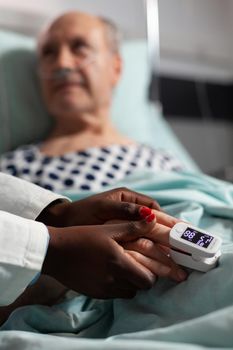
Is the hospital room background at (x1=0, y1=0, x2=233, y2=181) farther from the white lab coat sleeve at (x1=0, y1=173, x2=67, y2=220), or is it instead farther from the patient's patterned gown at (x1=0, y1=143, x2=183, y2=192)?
the white lab coat sleeve at (x1=0, y1=173, x2=67, y2=220)

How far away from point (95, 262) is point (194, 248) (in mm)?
142

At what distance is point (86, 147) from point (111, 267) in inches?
32.5

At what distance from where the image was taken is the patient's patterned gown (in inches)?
49.2

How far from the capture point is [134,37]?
1941 mm

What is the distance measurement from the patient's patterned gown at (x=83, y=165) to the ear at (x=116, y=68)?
30 centimetres

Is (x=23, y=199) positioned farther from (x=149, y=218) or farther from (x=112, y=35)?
(x=112, y=35)

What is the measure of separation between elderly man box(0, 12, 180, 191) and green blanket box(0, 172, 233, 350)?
19.5 inches

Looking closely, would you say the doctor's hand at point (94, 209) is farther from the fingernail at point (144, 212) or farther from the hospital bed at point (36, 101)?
the hospital bed at point (36, 101)

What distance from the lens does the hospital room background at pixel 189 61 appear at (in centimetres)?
201

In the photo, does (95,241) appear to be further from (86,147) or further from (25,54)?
(25,54)

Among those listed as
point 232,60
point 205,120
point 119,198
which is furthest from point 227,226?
point 232,60

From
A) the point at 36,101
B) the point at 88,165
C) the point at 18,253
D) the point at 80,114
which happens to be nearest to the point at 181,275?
the point at 18,253

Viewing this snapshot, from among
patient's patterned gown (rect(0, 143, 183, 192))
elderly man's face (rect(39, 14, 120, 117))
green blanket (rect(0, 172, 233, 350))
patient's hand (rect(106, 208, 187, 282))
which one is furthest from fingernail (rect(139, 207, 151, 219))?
elderly man's face (rect(39, 14, 120, 117))

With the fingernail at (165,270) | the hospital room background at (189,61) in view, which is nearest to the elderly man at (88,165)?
the fingernail at (165,270)
